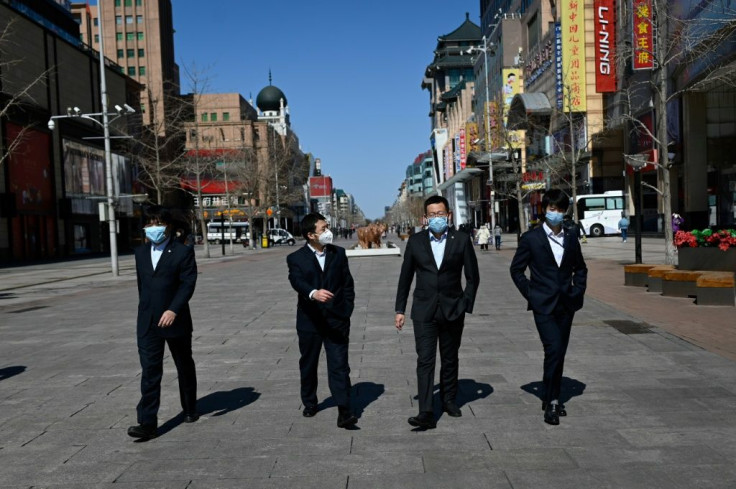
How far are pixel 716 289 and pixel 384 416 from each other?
7.86 metres

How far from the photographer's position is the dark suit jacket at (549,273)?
518cm

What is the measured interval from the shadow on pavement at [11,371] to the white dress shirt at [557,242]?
5626mm

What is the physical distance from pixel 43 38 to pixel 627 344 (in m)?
48.6

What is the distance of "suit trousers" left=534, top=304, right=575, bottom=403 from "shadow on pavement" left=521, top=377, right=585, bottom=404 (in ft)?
2.18

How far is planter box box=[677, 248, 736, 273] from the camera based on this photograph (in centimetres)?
1181

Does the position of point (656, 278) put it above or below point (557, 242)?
below

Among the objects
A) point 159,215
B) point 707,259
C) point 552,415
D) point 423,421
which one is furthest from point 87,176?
point 552,415

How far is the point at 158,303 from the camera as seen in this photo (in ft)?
16.8

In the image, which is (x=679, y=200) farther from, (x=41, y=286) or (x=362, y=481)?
(x=362, y=481)

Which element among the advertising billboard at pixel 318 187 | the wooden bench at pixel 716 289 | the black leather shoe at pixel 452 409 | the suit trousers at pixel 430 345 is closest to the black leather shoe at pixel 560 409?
the black leather shoe at pixel 452 409

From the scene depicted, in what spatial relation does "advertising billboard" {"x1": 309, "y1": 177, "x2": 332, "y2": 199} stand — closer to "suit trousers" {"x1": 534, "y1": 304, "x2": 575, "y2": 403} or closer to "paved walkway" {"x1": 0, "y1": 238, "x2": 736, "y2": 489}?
"paved walkway" {"x1": 0, "y1": 238, "x2": 736, "y2": 489}

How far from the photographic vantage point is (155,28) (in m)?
85.7

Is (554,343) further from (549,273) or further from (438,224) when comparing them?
(438,224)

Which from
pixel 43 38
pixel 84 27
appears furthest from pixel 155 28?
pixel 43 38
